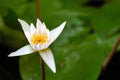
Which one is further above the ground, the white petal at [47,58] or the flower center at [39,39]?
the flower center at [39,39]

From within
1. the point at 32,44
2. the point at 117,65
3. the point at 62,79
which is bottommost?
the point at 117,65

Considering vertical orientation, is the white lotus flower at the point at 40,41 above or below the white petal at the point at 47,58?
above

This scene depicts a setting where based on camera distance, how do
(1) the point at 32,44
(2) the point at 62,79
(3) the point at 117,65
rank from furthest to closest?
1. (3) the point at 117,65
2. (2) the point at 62,79
3. (1) the point at 32,44

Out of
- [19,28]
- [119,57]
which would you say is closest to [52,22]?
[19,28]

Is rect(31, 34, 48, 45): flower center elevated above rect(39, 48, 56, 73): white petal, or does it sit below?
above

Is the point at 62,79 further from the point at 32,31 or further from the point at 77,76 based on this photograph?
the point at 32,31

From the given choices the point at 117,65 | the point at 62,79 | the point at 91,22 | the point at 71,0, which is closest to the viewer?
the point at 62,79
